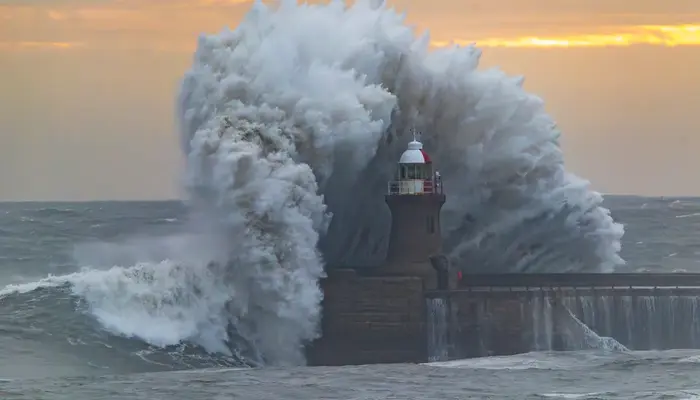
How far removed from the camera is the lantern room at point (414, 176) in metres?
→ 35.7

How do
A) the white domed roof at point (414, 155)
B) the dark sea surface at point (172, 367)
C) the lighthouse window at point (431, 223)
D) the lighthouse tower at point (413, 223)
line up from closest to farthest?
the dark sea surface at point (172, 367) → the lighthouse tower at point (413, 223) → the lighthouse window at point (431, 223) → the white domed roof at point (414, 155)

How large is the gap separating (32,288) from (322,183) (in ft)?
22.9

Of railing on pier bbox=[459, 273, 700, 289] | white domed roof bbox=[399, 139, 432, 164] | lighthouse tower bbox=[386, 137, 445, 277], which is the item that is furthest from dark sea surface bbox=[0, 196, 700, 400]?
white domed roof bbox=[399, 139, 432, 164]

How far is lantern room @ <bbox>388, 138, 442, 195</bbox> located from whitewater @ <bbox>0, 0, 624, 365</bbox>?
164 cm

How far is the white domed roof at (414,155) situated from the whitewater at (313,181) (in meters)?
1.46

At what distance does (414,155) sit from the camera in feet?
118

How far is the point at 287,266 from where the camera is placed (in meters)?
34.6

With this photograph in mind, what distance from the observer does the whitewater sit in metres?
34.6

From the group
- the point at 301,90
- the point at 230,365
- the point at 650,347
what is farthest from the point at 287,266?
the point at 650,347

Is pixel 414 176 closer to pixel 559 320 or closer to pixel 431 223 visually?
pixel 431 223

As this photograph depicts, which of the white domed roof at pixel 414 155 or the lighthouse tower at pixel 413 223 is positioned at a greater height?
the white domed roof at pixel 414 155

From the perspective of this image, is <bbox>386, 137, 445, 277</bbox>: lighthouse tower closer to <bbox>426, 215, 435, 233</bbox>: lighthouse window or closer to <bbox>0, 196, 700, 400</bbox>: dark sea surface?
<bbox>426, 215, 435, 233</bbox>: lighthouse window

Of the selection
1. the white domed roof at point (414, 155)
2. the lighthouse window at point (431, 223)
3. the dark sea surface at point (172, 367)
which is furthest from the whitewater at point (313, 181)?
the lighthouse window at point (431, 223)

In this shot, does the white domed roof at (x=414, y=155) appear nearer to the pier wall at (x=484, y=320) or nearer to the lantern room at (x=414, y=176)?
the lantern room at (x=414, y=176)
